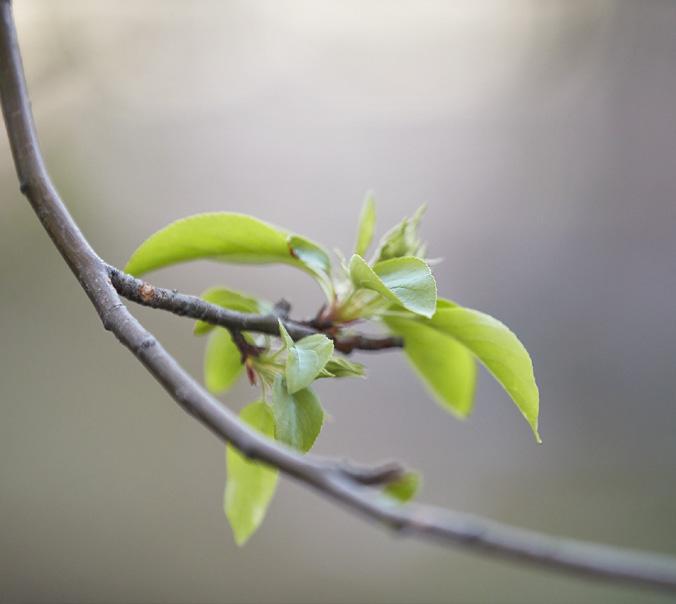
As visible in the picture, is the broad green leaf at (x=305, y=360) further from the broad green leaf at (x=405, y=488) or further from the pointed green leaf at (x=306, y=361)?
the broad green leaf at (x=405, y=488)

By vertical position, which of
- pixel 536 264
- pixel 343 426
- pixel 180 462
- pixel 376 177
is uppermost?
pixel 376 177

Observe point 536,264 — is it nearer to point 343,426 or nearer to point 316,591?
point 343,426

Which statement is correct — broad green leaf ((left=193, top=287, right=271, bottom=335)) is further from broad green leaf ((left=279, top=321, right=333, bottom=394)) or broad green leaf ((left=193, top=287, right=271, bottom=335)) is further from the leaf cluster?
broad green leaf ((left=279, top=321, right=333, bottom=394))

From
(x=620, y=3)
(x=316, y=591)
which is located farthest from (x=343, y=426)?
(x=620, y=3)

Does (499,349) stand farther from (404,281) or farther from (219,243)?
(219,243)

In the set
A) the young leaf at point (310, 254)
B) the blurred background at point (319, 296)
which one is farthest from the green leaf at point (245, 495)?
the blurred background at point (319, 296)

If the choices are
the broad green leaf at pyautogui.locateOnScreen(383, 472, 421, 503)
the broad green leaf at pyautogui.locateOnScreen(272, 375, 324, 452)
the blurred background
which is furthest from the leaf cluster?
the blurred background

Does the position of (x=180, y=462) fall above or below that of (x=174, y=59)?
below
